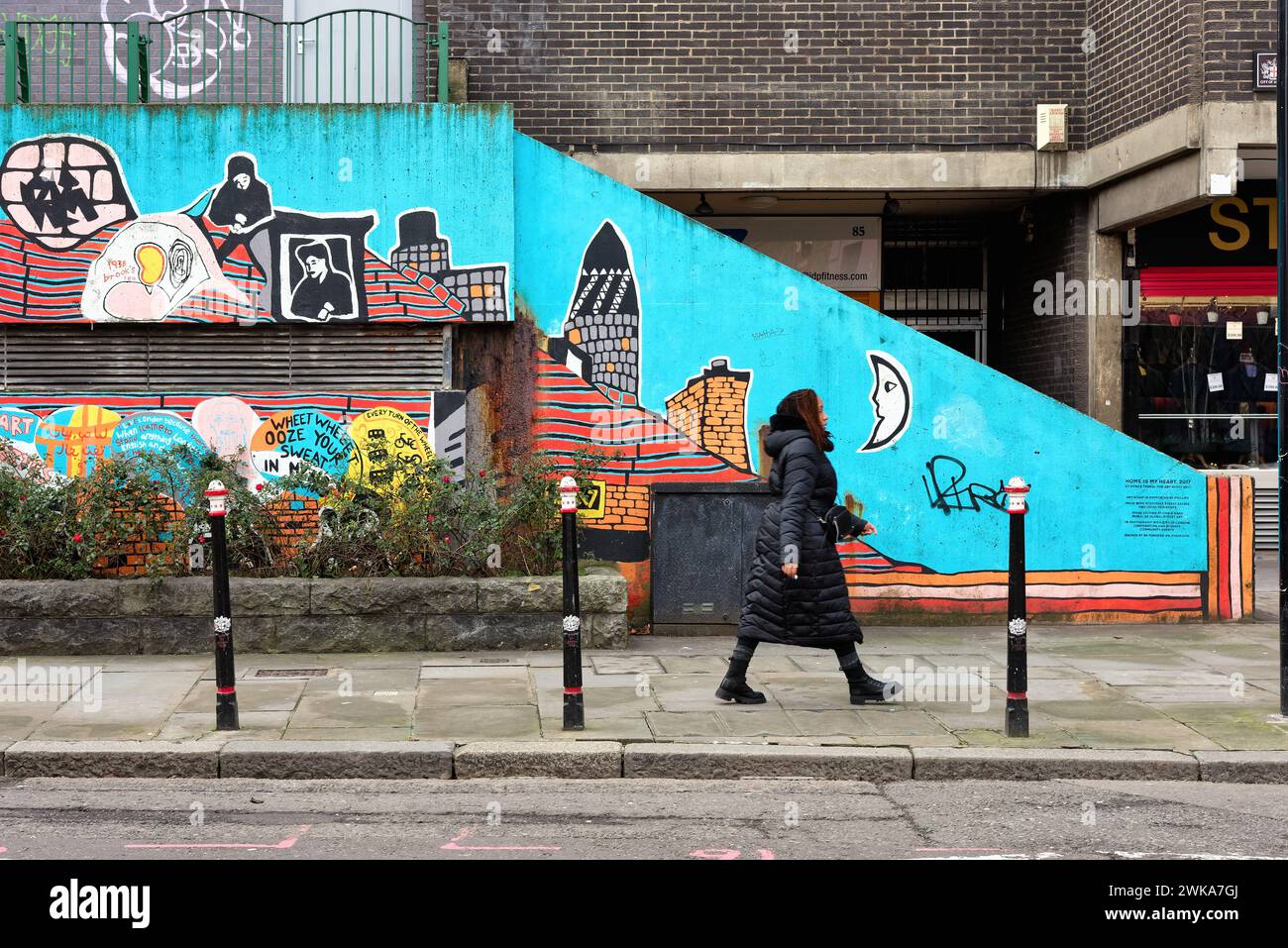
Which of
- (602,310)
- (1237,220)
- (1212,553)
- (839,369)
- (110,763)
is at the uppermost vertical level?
(1237,220)

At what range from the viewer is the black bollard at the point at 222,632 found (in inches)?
296

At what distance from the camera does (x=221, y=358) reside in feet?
37.3

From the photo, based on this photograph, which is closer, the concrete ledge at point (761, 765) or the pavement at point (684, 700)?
the concrete ledge at point (761, 765)

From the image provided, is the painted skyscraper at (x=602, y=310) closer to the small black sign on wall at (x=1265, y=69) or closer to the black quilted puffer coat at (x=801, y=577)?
the black quilted puffer coat at (x=801, y=577)

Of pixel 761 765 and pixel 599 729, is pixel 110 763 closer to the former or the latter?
pixel 599 729

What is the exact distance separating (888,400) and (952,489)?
93 centimetres

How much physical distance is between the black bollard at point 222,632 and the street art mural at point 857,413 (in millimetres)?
4128

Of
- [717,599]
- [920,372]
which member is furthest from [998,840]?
[920,372]

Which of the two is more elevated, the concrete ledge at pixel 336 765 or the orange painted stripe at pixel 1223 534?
the orange painted stripe at pixel 1223 534

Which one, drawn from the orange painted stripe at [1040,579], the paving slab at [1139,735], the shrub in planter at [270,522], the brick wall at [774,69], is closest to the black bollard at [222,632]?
the shrub in planter at [270,522]

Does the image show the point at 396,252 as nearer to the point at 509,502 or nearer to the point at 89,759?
the point at 509,502

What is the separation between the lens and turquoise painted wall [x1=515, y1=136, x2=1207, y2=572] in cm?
1147

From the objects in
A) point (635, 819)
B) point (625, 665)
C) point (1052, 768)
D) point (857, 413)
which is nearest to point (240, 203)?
point (625, 665)

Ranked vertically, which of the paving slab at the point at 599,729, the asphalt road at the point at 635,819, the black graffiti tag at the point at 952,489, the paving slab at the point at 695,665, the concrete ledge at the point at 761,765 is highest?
the black graffiti tag at the point at 952,489
